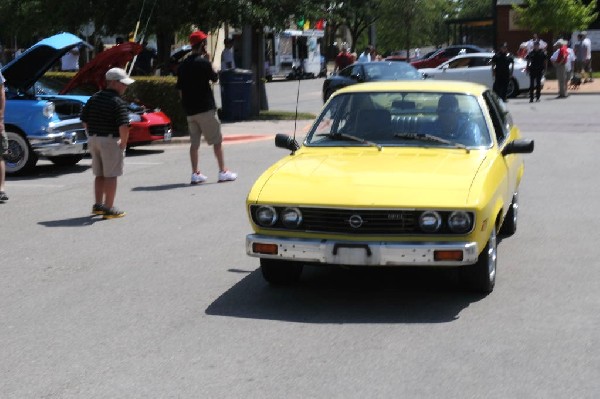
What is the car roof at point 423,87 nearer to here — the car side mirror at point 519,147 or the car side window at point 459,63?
the car side mirror at point 519,147

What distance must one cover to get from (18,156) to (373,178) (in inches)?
359

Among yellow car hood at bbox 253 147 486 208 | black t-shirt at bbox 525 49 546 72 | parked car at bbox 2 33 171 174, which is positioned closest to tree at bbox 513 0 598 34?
black t-shirt at bbox 525 49 546 72

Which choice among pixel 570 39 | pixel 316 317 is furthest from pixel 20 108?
pixel 570 39

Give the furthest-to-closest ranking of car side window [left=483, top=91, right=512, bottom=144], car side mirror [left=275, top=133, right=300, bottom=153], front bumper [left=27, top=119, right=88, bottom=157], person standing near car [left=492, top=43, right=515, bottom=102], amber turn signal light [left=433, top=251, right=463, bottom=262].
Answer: person standing near car [left=492, top=43, right=515, bottom=102]
front bumper [left=27, top=119, right=88, bottom=157]
car side window [left=483, top=91, right=512, bottom=144]
car side mirror [left=275, top=133, right=300, bottom=153]
amber turn signal light [left=433, top=251, right=463, bottom=262]

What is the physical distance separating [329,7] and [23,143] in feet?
39.0

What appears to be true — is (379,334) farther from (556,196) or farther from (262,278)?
(556,196)

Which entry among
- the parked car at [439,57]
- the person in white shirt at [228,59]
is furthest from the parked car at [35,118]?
the parked car at [439,57]

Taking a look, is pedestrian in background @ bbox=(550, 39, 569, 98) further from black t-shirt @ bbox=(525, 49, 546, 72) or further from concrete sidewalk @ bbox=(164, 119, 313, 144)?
concrete sidewalk @ bbox=(164, 119, 313, 144)

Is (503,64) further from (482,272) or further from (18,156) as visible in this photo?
Result: (482,272)

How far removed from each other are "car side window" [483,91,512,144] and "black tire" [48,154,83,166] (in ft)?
28.5

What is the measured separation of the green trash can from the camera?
80.0 ft

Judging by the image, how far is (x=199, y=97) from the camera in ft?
45.3

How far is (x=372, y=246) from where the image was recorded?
7.04 meters

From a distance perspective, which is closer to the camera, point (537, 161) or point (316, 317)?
point (316, 317)
